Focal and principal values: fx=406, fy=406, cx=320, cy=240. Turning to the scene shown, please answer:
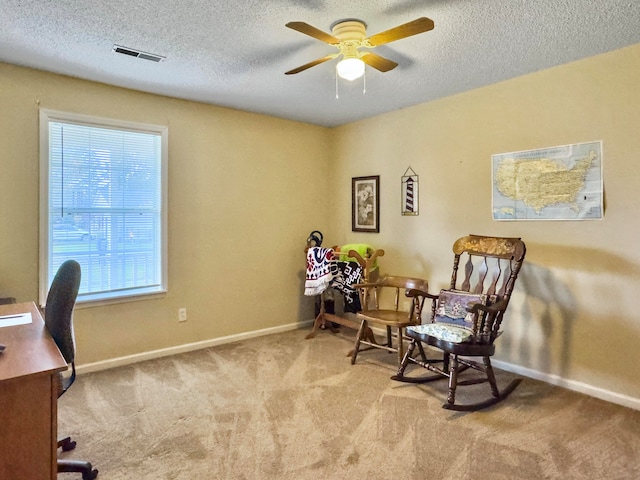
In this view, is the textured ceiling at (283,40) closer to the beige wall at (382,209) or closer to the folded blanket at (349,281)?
the beige wall at (382,209)

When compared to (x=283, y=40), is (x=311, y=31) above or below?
below

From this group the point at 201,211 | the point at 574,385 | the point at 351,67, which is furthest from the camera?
the point at 201,211

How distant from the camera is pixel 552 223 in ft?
9.85

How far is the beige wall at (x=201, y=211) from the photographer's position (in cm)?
295

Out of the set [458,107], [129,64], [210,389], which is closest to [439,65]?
[458,107]

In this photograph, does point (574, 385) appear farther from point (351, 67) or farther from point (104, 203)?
point (104, 203)

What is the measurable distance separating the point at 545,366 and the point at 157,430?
274 cm

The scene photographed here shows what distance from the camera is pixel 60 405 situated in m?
2.61

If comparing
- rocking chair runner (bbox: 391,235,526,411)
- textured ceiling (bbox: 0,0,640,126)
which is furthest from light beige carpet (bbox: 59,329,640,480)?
textured ceiling (bbox: 0,0,640,126)

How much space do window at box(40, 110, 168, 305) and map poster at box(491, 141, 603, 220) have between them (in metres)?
2.89

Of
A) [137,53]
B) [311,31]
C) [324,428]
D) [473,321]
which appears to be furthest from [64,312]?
[473,321]

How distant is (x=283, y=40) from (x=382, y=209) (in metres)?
2.21

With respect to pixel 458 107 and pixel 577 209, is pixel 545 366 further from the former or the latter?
pixel 458 107

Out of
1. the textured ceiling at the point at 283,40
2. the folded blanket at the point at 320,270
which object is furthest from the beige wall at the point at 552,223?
the folded blanket at the point at 320,270
